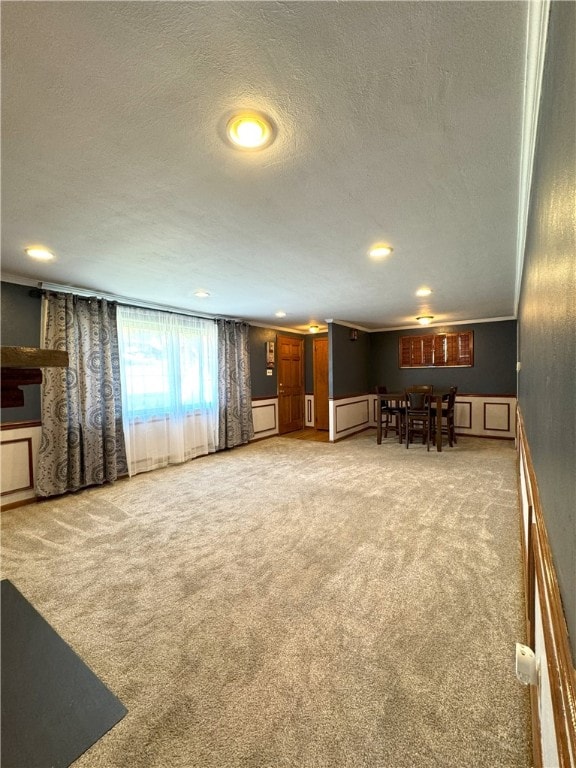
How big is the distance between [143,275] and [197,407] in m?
2.44

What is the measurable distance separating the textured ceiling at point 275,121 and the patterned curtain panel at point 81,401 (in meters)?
1.18

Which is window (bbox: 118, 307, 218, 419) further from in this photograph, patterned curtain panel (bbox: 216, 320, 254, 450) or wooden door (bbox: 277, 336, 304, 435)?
wooden door (bbox: 277, 336, 304, 435)

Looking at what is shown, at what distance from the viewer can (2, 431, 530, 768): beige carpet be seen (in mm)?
1118

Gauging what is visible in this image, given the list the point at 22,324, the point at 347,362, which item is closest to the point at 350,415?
the point at 347,362

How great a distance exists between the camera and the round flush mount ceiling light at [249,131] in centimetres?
119

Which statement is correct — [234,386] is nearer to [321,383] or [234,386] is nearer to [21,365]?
[321,383]

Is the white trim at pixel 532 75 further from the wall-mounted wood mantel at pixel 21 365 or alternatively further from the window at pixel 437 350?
the window at pixel 437 350

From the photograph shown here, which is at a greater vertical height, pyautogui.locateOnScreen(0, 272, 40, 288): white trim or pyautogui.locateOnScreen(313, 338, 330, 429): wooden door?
pyautogui.locateOnScreen(0, 272, 40, 288): white trim

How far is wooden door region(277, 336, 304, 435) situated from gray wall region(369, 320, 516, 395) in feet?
6.41

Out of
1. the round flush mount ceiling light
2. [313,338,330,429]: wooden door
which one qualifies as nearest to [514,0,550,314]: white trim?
the round flush mount ceiling light

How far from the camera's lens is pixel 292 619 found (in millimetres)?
1653

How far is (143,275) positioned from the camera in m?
3.11

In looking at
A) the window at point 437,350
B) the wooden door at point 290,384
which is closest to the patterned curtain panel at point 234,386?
the wooden door at point 290,384

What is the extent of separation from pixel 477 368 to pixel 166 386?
18.7 ft
